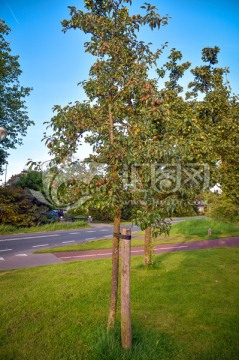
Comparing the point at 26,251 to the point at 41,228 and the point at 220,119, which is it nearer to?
the point at 41,228

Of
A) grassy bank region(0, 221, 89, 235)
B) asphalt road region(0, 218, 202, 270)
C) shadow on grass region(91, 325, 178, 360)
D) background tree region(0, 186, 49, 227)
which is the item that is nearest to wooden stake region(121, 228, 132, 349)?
shadow on grass region(91, 325, 178, 360)

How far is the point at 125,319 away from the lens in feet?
13.6

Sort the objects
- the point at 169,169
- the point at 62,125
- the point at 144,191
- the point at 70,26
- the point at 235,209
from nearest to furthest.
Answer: the point at 144,191 → the point at 169,169 → the point at 62,125 → the point at 70,26 → the point at 235,209

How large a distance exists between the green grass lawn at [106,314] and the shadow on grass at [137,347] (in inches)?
0.5

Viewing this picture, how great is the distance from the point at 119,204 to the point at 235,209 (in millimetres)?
11822

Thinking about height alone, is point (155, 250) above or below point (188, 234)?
below

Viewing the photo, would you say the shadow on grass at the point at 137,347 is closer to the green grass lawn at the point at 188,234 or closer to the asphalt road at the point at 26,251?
the asphalt road at the point at 26,251

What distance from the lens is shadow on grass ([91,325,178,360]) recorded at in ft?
13.1

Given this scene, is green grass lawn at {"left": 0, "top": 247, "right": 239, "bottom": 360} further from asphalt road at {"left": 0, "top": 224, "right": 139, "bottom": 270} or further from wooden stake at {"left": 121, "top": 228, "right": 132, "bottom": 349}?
asphalt road at {"left": 0, "top": 224, "right": 139, "bottom": 270}

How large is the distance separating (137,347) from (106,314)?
1699 millimetres

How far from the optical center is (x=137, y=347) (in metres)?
4.20

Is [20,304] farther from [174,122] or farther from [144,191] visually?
[174,122]

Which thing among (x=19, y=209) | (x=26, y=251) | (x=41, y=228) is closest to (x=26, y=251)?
(x=26, y=251)

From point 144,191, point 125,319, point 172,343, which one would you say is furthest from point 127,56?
point 172,343
